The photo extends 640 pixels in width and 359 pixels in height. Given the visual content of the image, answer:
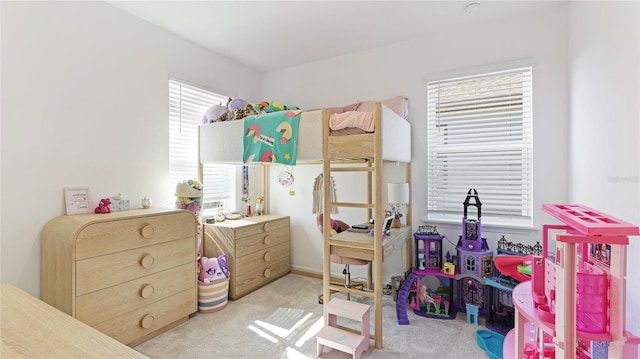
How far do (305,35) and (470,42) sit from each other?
1.67 m

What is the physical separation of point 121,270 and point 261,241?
147cm

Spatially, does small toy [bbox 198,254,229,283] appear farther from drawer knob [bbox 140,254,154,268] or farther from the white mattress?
the white mattress

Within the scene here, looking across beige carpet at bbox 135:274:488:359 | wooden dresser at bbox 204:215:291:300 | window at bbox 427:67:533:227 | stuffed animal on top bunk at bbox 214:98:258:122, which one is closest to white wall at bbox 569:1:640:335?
window at bbox 427:67:533:227

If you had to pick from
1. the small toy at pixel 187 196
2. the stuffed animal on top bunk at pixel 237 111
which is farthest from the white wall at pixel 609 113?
the small toy at pixel 187 196

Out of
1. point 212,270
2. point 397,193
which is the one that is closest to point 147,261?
Result: point 212,270

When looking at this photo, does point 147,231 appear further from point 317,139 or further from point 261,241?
point 317,139

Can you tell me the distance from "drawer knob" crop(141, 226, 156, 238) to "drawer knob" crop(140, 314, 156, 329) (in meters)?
0.62

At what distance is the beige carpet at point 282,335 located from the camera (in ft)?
6.77

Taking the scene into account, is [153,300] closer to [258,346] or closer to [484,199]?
[258,346]

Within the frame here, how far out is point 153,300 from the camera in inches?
89.0

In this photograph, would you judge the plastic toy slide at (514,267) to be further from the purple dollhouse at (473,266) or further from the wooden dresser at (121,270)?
the wooden dresser at (121,270)

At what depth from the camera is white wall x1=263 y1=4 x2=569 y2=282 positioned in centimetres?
254

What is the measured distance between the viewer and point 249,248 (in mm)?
3141

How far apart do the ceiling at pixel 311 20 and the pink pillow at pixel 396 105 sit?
2.21 feet
